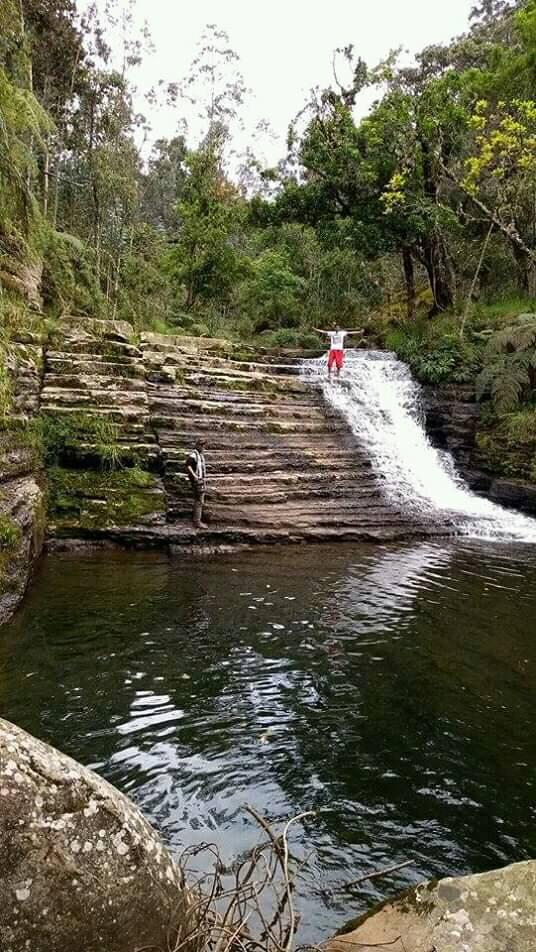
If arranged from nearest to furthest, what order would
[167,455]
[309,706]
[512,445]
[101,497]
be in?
[309,706]
[101,497]
[167,455]
[512,445]

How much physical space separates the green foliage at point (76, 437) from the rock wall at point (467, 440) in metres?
8.59

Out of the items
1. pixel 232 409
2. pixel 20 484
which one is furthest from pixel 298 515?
pixel 20 484

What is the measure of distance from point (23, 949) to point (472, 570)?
8.77m

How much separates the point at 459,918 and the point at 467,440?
14.2m

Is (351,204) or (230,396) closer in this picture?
(230,396)

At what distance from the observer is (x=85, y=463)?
35.8ft

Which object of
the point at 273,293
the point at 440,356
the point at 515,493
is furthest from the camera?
the point at 273,293

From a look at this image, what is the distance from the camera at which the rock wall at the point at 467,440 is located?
45.7 ft

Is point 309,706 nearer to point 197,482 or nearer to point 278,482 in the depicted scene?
point 197,482

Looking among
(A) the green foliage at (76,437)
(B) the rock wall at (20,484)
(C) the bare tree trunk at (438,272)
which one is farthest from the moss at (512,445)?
(B) the rock wall at (20,484)

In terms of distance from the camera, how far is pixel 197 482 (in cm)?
1072

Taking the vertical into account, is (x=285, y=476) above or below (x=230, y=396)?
below

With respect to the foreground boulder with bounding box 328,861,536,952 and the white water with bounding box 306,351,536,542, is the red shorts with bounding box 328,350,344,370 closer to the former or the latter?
the white water with bounding box 306,351,536,542

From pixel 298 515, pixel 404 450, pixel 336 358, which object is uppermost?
pixel 336 358
